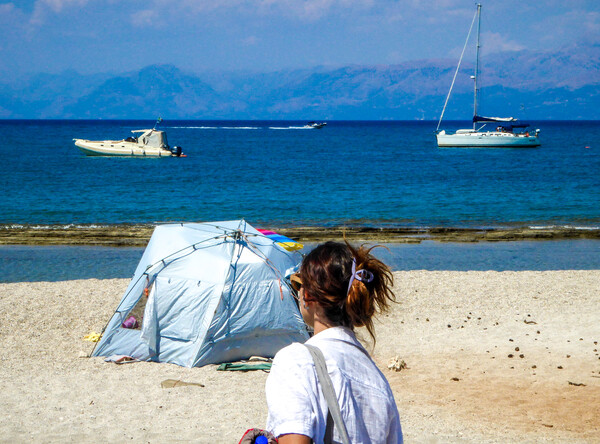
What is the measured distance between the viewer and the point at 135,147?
60875 mm

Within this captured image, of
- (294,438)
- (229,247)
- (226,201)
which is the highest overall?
(294,438)

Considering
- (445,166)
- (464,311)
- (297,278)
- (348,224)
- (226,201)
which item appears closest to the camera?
(297,278)

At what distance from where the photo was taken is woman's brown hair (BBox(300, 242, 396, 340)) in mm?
2344

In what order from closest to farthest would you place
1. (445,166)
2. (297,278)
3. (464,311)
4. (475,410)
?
(297,278) → (475,410) → (464,311) → (445,166)

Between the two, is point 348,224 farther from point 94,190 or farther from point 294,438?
point 294,438

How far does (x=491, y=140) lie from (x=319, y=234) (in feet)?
166

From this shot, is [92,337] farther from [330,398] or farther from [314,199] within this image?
[314,199]

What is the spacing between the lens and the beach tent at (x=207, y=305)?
353 inches

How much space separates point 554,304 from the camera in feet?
39.7

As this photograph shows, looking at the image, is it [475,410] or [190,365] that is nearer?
[475,410]

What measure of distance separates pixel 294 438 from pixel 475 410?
18.9 ft

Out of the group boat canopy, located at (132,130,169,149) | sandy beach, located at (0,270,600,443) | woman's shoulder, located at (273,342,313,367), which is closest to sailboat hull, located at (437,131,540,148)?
boat canopy, located at (132,130,169,149)

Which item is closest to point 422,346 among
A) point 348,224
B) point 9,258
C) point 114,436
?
point 114,436

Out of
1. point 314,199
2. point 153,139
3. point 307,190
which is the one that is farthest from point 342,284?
point 153,139
